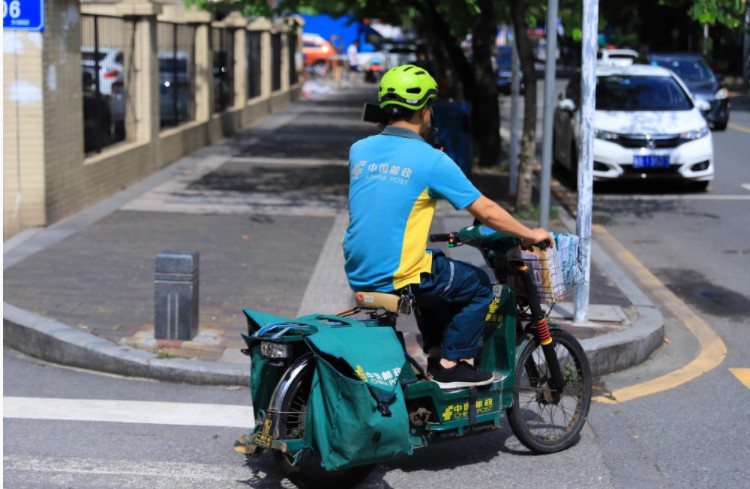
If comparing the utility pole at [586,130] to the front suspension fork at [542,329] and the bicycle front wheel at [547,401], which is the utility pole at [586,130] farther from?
the front suspension fork at [542,329]

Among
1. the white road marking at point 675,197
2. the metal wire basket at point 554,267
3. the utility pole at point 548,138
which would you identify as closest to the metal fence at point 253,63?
the white road marking at point 675,197

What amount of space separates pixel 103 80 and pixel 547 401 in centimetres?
1014

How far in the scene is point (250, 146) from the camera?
2172cm

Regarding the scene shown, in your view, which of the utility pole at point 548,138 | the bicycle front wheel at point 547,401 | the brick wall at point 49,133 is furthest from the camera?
the brick wall at point 49,133

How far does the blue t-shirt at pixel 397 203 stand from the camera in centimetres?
477

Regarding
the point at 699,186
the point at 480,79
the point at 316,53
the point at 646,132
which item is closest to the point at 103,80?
the point at 480,79

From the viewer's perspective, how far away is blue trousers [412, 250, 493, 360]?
16.2 feet

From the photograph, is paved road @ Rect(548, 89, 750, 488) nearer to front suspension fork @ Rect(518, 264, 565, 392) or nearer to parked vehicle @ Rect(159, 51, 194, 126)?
front suspension fork @ Rect(518, 264, 565, 392)

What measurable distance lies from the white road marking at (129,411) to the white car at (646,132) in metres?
9.47

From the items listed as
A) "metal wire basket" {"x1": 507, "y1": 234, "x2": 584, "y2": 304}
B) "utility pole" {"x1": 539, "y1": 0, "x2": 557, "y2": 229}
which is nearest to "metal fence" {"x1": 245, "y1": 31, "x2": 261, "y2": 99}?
"utility pole" {"x1": 539, "y1": 0, "x2": 557, "y2": 229}

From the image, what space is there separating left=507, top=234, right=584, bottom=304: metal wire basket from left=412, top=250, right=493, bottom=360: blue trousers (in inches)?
10.6

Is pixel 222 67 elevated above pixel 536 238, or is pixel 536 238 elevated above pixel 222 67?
pixel 222 67

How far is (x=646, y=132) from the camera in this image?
15.5m

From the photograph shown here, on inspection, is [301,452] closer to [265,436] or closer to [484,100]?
[265,436]
